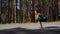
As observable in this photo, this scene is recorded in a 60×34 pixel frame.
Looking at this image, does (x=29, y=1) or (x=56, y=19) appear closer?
(x=29, y=1)

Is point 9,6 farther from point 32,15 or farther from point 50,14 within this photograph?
point 50,14

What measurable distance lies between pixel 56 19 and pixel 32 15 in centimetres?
305

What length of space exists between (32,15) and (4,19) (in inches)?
119

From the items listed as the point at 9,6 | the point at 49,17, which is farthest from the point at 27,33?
the point at 49,17

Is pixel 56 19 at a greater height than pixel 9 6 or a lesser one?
lesser

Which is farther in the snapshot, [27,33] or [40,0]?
[40,0]

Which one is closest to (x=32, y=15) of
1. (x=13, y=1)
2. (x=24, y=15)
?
(x=24, y=15)

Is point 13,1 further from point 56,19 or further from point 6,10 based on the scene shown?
point 56,19

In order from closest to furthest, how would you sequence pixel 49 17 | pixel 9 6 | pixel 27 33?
1. pixel 27 33
2. pixel 9 6
3. pixel 49 17

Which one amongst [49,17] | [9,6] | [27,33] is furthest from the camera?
[49,17]

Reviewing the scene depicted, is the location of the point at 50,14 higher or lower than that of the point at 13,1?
lower

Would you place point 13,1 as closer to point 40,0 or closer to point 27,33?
point 40,0

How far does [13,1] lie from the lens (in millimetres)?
23359

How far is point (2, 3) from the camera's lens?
23.4m
